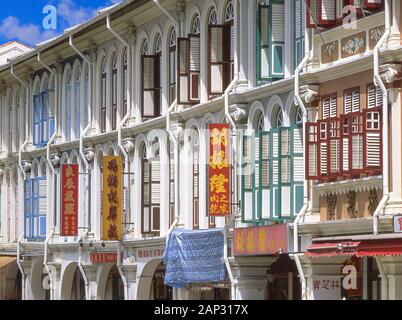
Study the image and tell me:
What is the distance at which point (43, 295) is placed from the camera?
41.8 metres

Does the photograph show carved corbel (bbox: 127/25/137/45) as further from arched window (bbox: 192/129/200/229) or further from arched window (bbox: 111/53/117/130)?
arched window (bbox: 192/129/200/229)

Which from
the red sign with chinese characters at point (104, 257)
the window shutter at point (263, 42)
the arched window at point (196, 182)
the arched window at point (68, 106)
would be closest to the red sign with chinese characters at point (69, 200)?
the arched window at point (68, 106)

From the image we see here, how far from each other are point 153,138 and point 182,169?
2.20 m

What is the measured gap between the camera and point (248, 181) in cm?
2592

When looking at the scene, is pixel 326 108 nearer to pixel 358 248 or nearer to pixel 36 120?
pixel 358 248

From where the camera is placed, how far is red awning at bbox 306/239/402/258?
1936 cm

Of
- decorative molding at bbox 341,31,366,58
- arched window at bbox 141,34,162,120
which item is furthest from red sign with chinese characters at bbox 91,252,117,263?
decorative molding at bbox 341,31,366,58

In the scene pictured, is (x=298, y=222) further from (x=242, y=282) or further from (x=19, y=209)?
(x=19, y=209)

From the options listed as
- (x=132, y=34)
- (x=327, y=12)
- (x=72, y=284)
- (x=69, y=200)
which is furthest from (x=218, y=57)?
(x=72, y=284)

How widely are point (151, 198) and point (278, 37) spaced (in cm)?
836

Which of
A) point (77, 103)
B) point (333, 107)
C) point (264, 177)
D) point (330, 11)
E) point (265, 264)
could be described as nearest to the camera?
point (330, 11)

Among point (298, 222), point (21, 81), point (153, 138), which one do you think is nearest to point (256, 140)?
point (298, 222)

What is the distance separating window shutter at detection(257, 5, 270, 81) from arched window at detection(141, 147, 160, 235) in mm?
6989

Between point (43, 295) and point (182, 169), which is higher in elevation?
point (182, 169)
